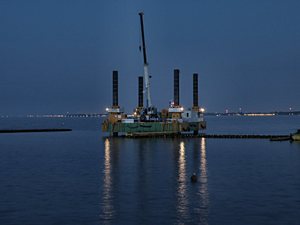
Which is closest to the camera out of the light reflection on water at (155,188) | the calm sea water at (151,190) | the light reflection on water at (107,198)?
the calm sea water at (151,190)

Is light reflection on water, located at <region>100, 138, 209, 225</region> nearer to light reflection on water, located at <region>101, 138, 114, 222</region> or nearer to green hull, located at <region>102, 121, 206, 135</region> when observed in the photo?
light reflection on water, located at <region>101, 138, 114, 222</region>

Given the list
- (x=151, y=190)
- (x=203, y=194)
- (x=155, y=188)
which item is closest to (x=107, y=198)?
(x=151, y=190)

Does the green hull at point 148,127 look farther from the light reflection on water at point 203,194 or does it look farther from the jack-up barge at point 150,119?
the light reflection on water at point 203,194

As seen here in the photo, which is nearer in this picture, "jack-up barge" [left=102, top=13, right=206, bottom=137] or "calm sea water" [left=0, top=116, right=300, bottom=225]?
"calm sea water" [left=0, top=116, right=300, bottom=225]

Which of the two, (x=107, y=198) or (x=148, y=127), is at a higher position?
(x=148, y=127)

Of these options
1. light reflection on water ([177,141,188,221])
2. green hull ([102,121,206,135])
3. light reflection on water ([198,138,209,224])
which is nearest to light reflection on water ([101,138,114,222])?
light reflection on water ([177,141,188,221])

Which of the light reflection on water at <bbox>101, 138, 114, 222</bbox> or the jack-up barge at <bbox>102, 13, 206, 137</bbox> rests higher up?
the jack-up barge at <bbox>102, 13, 206, 137</bbox>

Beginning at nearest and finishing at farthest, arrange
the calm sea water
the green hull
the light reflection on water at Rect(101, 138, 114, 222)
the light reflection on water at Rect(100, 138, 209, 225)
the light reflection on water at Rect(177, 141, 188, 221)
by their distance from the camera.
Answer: the calm sea water, the light reflection on water at Rect(101, 138, 114, 222), the light reflection on water at Rect(100, 138, 209, 225), the light reflection on water at Rect(177, 141, 188, 221), the green hull

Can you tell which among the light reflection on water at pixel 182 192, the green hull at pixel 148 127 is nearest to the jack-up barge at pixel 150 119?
the green hull at pixel 148 127

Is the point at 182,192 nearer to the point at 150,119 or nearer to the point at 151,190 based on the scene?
the point at 151,190

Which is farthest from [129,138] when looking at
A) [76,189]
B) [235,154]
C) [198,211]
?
[198,211]

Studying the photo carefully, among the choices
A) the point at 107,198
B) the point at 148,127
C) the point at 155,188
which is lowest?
the point at 107,198

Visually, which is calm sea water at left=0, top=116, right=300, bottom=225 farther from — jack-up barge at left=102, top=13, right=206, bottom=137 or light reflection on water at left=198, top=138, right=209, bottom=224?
jack-up barge at left=102, top=13, right=206, bottom=137

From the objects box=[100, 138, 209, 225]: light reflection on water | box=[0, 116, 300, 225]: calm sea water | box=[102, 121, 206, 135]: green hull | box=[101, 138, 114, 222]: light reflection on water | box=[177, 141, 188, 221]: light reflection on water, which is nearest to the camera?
box=[0, 116, 300, 225]: calm sea water
